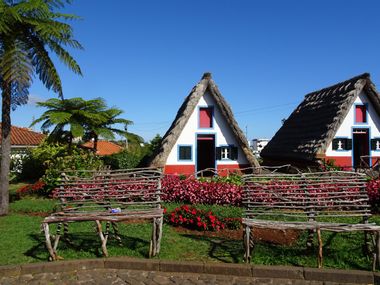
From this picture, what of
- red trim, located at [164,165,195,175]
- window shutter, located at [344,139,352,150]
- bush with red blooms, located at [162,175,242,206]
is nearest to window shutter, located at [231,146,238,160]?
red trim, located at [164,165,195,175]

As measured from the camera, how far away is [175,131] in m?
15.4

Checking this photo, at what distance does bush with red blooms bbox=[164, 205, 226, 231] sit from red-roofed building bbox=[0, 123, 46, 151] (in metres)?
21.6

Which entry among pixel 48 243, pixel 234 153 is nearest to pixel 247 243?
pixel 48 243

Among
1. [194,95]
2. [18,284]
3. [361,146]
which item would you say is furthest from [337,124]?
[18,284]

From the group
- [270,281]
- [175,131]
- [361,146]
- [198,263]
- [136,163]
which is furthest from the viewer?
[136,163]

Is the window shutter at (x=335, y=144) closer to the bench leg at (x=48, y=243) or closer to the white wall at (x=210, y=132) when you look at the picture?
the white wall at (x=210, y=132)

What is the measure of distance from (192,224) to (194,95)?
28.7 feet

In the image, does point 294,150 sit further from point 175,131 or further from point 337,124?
point 175,131

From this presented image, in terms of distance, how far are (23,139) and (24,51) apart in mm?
22695

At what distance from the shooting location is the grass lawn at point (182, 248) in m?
5.52

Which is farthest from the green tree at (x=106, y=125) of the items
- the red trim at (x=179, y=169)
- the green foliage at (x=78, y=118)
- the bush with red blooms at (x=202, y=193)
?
the bush with red blooms at (x=202, y=193)

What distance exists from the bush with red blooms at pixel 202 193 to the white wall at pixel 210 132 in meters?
4.54

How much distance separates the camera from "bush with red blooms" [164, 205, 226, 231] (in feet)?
24.6

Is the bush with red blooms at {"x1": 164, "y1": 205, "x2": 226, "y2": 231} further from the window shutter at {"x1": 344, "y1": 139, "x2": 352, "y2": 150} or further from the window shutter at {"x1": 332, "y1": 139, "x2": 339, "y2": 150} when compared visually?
the window shutter at {"x1": 344, "y1": 139, "x2": 352, "y2": 150}
